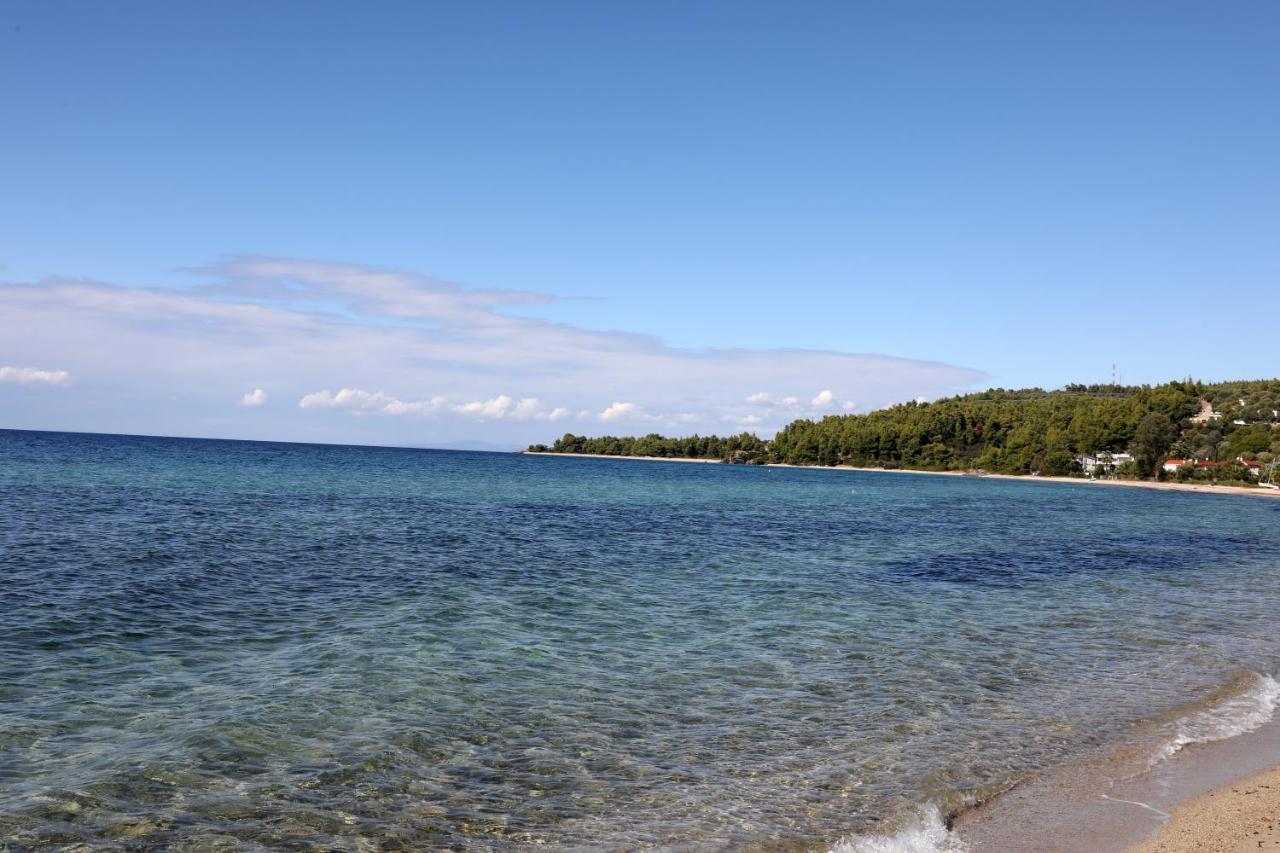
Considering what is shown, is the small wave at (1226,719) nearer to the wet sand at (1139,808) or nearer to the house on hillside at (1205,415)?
the wet sand at (1139,808)

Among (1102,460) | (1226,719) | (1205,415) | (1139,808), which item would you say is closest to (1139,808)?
(1139,808)

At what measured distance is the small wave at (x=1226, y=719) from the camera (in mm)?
12070

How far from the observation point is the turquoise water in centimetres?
910

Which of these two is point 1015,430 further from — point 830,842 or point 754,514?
A: point 830,842

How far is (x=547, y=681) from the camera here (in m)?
14.1

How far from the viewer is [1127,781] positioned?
34.2 feet

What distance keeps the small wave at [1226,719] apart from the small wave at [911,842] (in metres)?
4.48

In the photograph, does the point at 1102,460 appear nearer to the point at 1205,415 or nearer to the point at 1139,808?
the point at 1205,415

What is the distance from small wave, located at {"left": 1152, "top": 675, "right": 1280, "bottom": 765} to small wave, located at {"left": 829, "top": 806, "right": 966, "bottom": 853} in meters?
4.48

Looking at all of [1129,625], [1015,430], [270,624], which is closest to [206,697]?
[270,624]

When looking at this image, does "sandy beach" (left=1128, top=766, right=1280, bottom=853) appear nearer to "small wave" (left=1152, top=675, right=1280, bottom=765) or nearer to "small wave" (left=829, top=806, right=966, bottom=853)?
"small wave" (left=1152, top=675, right=1280, bottom=765)

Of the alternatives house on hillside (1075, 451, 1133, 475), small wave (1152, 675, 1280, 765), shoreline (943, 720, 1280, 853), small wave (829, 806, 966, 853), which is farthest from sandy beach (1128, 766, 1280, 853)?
house on hillside (1075, 451, 1133, 475)

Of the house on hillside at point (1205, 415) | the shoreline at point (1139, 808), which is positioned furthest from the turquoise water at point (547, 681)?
the house on hillside at point (1205, 415)

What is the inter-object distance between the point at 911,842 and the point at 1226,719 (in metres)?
8.22
